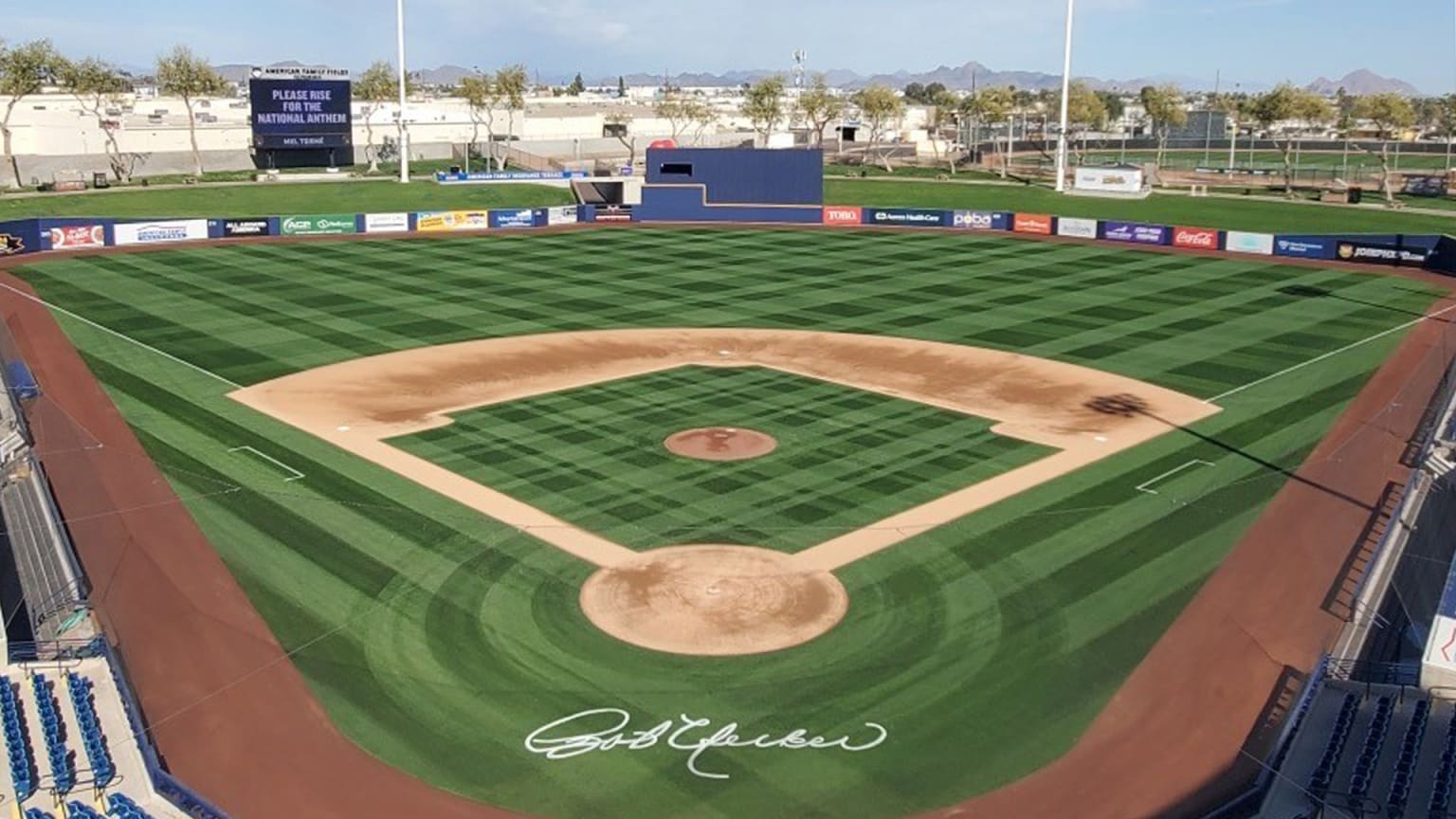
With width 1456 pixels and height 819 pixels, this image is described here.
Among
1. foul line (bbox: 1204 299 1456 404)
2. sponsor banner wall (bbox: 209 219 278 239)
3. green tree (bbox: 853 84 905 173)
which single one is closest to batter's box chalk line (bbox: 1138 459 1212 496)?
foul line (bbox: 1204 299 1456 404)

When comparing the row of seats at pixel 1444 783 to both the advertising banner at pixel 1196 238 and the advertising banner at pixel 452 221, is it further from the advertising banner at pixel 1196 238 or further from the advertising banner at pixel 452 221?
the advertising banner at pixel 452 221

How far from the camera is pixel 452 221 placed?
82.1m

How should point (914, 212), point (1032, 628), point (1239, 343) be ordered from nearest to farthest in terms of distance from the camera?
point (1032, 628), point (1239, 343), point (914, 212)

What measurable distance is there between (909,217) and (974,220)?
15.3 feet

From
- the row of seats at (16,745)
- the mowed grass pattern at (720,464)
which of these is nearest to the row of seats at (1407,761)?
the mowed grass pattern at (720,464)

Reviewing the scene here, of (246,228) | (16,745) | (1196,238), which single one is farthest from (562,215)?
(16,745)

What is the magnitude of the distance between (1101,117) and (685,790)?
13496 cm

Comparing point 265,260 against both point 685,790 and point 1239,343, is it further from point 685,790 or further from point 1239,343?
point 685,790

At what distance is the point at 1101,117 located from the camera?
139m

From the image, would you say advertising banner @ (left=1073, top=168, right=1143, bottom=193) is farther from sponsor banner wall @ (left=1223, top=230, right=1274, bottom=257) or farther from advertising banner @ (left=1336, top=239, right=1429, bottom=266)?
advertising banner @ (left=1336, top=239, right=1429, bottom=266)

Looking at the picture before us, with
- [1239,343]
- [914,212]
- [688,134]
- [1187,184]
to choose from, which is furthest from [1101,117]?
[1239,343]

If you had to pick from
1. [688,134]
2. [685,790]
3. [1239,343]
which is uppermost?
[688,134]
